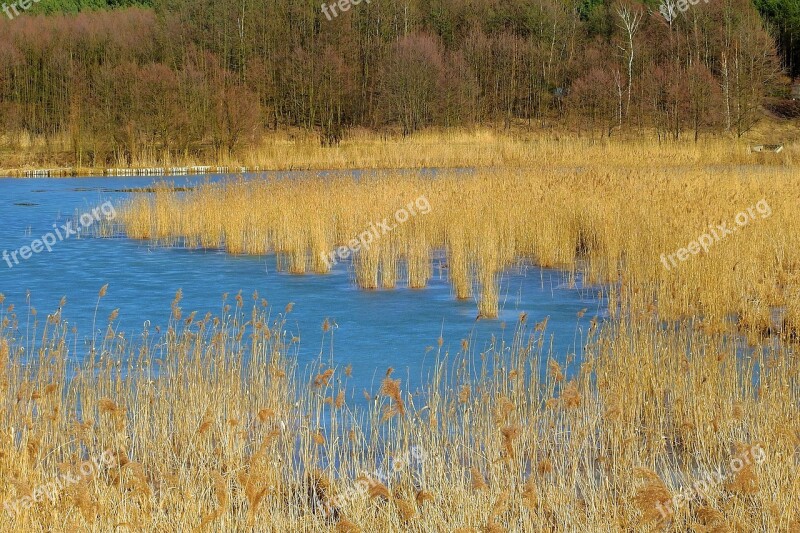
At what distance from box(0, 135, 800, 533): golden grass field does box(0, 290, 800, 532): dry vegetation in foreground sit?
19 millimetres

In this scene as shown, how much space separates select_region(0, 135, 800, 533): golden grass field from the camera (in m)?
3.51

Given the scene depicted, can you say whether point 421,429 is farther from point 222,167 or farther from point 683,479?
point 222,167

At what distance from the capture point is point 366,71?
47.2m

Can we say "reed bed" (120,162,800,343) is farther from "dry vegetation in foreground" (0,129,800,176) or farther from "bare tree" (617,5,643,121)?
"bare tree" (617,5,643,121)

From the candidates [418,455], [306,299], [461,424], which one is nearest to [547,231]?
[306,299]

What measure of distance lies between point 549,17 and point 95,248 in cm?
4130

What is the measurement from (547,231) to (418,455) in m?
7.34

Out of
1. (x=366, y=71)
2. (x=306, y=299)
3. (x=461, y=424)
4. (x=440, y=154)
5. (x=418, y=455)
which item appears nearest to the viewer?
(x=418, y=455)

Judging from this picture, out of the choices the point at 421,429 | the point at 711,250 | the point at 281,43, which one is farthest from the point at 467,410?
the point at 281,43

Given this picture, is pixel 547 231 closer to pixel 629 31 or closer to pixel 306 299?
pixel 306 299

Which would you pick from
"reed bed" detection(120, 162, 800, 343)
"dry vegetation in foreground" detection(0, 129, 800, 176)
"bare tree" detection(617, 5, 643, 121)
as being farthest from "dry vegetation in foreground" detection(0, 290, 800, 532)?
"bare tree" detection(617, 5, 643, 121)

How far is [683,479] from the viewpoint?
3979mm

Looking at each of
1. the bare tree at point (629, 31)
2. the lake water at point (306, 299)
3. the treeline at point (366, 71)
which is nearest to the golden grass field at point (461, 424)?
the lake water at point (306, 299)

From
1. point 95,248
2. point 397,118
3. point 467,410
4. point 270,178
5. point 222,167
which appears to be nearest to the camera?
point 467,410
